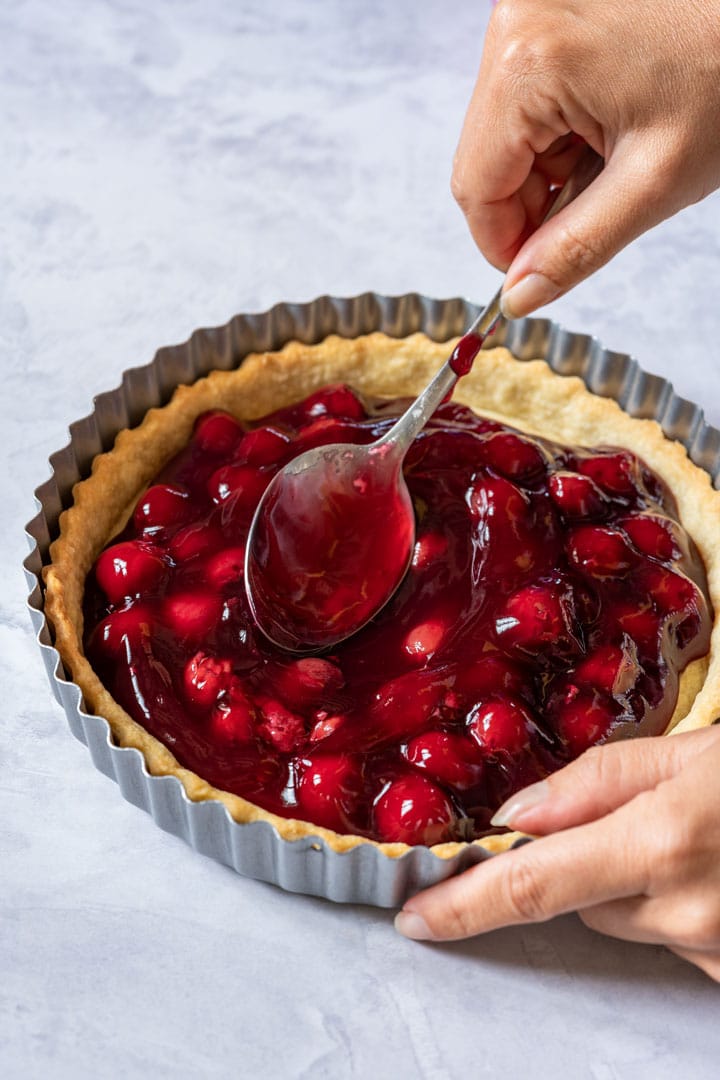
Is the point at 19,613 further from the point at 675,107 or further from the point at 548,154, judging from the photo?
the point at 675,107

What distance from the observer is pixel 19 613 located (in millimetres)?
2135

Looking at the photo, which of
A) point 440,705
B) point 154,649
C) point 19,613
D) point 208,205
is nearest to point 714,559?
point 440,705

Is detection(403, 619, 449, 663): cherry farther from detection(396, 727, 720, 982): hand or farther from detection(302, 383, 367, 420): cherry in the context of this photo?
detection(302, 383, 367, 420): cherry

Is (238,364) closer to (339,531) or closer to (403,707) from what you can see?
(339,531)

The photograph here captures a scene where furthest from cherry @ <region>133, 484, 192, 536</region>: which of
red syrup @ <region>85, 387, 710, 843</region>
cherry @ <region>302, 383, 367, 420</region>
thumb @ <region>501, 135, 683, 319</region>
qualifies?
thumb @ <region>501, 135, 683, 319</region>

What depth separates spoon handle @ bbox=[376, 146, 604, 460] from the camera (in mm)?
1926

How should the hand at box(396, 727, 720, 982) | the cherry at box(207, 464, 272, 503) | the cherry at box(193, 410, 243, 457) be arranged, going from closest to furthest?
the hand at box(396, 727, 720, 982)
the cherry at box(207, 464, 272, 503)
the cherry at box(193, 410, 243, 457)

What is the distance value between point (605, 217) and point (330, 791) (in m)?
0.87

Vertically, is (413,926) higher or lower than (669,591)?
lower

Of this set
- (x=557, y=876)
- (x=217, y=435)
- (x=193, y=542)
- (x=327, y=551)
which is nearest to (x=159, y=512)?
(x=193, y=542)

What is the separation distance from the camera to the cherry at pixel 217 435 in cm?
224

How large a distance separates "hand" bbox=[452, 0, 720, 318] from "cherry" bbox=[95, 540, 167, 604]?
681mm

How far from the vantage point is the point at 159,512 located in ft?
6.90

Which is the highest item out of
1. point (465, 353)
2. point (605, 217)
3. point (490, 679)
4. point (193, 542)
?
point (605, 217)
